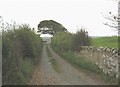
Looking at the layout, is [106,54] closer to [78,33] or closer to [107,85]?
[107,85]

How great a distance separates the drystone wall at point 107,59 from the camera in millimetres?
15688

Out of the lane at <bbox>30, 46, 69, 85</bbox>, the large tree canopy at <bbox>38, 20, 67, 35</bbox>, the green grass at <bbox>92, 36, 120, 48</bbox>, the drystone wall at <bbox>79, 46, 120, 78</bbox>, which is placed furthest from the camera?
the large tree canopy at <bbox>38, 20, 67, 35</bbox>

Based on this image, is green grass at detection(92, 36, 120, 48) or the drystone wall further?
green grass at detection(92, 36, 120, 48)

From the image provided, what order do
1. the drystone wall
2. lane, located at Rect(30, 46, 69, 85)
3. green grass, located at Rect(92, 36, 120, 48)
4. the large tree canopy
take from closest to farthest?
the drystone wall
lane, located at Rect(30, 46, 69, 85)
green grass, located at Rect(92, 36, 120, 48)
the large tree canopy

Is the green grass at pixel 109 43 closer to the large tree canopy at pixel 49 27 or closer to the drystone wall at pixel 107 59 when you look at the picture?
the drystone wall at pixel 107 59

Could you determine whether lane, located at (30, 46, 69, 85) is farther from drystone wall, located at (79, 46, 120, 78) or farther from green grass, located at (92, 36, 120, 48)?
green grass, located at (92, 36, 120, 48)

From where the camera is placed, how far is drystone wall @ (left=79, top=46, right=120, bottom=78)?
15.7 m

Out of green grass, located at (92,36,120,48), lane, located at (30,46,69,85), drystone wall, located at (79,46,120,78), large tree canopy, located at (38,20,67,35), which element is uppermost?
large tree canopy, located at (38,20,67,35)

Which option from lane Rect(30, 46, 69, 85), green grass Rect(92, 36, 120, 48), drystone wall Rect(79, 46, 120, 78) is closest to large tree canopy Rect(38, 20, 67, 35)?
green grass Rect(92, 36, 120, 48)

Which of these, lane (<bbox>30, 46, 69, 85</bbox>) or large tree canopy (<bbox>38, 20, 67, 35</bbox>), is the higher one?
Answer: large tree canopy (<bbox>38, 20, 67, 35</bbox>)

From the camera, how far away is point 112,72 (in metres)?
16.7

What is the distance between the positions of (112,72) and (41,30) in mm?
65270

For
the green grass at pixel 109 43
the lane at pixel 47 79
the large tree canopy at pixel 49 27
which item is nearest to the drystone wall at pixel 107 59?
the green grass at pixel 109 43

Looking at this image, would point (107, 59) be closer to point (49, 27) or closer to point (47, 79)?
point (47, 79)
